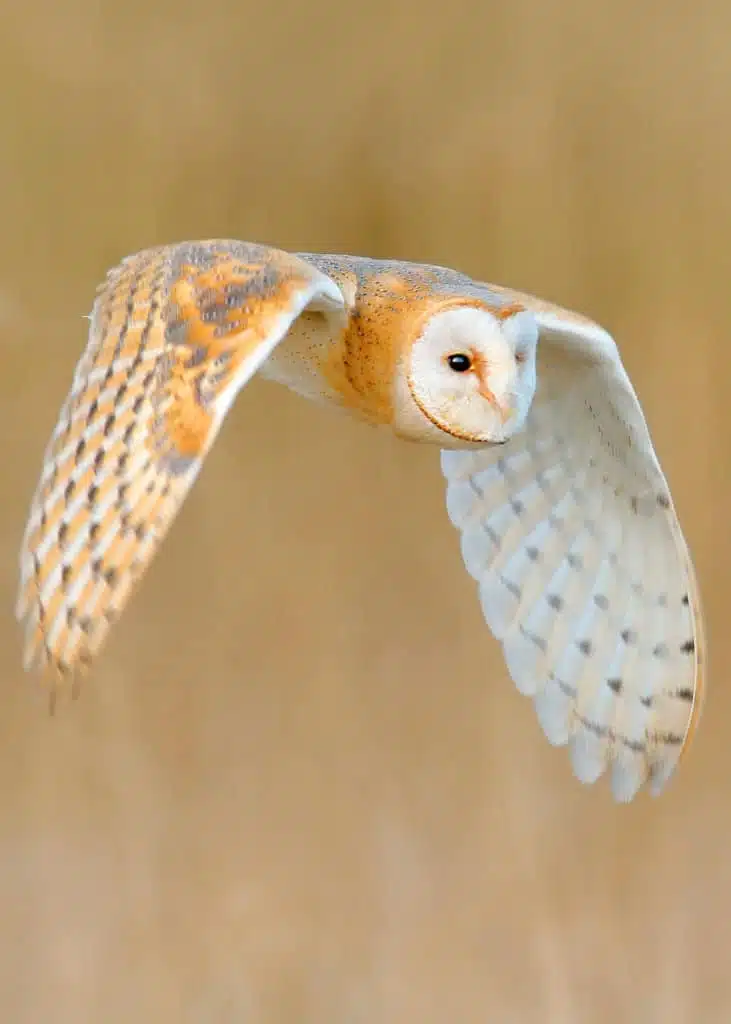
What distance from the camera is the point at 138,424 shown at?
523mm

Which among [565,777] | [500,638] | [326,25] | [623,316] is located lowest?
[565,777]

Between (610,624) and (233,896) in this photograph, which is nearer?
(610,624)

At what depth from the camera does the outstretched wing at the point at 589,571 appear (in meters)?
0.80

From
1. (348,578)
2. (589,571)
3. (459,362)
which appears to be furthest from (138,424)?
(348,578)

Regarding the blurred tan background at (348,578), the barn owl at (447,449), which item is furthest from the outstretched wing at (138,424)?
the blurred tan background at (348,578)

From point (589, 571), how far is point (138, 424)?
42 cm

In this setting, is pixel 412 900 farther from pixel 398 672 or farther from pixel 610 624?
pixel 610 624

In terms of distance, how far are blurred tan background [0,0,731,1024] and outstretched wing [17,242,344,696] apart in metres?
0.52

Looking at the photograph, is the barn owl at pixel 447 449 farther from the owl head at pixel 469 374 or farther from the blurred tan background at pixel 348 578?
the blurred tan background at pixel 348 578

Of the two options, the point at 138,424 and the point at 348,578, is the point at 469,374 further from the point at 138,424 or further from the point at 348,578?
the point at 348,578

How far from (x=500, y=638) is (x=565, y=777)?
0.40 metres

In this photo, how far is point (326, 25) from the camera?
3.61 ft

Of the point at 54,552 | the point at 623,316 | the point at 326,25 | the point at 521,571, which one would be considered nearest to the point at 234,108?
the point at 326,25

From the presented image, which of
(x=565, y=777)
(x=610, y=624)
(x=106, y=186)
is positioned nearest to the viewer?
(x=610, y=624)
